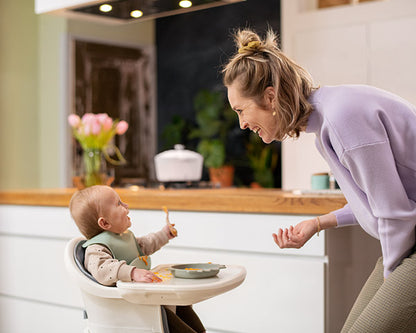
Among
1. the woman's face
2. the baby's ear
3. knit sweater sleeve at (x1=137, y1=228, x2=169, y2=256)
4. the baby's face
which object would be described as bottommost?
knit sweater sleeve at (x1=137, y1=228, x2=169, y2=256)

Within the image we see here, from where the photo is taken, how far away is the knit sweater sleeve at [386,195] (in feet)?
4.98

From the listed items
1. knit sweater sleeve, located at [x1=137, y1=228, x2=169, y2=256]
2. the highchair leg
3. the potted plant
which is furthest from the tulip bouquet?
the potted plant

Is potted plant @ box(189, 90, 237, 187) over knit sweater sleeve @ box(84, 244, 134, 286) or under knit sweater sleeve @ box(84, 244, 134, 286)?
over

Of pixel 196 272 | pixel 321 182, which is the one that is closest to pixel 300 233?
pixel 196 272

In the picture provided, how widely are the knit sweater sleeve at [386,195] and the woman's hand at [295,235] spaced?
1.13 feet

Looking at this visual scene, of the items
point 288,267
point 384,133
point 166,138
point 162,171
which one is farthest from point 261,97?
point 166,138

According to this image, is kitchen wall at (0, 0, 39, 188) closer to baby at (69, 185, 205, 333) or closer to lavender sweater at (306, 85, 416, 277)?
baby at (69, 185, 205, 333)

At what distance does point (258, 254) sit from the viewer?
2.60 m

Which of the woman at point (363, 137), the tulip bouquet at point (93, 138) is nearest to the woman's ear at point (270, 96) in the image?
the woman at point (363, 137)

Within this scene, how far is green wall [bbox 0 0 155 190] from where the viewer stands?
19.0ft

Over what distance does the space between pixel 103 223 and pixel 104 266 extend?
19 cm

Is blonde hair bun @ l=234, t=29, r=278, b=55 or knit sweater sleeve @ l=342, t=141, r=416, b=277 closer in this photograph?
knit sweater sleeve @ l=342, t=141, r=416, b=277

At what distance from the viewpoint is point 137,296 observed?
69.4 inches

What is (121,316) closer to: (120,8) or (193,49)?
(120,8)
